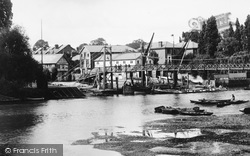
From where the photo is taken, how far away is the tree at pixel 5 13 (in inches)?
3393

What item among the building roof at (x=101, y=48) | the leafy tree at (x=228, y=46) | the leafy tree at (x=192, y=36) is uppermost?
the leafy tree at (x=192, y=36)

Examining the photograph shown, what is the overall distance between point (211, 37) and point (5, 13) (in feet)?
244

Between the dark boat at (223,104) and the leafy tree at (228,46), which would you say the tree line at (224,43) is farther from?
the dark boat at (223,104)

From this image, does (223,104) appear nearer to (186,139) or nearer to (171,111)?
(171,111)

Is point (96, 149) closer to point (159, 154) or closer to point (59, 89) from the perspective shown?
point (159, 154)

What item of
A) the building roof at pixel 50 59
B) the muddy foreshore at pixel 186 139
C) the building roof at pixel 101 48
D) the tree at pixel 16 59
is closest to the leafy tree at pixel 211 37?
the building roof at pixel 101 48

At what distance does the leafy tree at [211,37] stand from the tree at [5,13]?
71454mm

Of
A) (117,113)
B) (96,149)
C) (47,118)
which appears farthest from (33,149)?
(117,113)

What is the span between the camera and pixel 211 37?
138m

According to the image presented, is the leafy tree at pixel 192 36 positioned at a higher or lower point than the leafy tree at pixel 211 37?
higher

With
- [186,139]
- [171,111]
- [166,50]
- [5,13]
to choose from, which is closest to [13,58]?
[5,13]

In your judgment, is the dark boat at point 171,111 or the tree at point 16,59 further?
the tree at point 16,59

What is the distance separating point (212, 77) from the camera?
138m

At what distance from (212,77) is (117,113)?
8093cm
